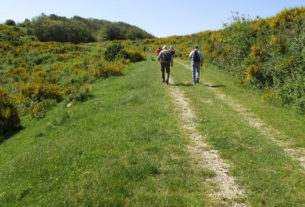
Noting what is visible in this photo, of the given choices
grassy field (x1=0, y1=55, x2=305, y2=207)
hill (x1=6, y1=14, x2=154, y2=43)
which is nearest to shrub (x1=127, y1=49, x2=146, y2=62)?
grassy field (x1=0, y1=55, x2=305, y2=207)

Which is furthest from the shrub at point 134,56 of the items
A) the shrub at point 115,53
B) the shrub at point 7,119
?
the shrub at point 7,119

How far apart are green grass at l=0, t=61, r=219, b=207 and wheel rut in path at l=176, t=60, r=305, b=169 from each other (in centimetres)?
235

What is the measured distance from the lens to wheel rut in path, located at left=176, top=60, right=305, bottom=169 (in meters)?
5.69

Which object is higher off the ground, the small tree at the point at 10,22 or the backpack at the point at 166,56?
the small tree at the point at 10,22

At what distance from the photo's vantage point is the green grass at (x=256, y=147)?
4.22 metres

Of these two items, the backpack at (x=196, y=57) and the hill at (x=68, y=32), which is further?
the hill at (x=68, y=32)

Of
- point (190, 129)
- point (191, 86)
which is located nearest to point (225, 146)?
point (190, 129)

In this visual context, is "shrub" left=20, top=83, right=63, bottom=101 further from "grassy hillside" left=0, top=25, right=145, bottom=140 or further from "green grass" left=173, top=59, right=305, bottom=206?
"green grass" left=173, top=59, right=305, bottom=206

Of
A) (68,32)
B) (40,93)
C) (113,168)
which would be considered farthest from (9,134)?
(68,32)

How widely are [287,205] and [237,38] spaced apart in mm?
14963

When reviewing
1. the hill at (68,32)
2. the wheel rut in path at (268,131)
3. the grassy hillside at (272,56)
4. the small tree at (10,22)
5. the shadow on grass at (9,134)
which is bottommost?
the shadow on grass at (9,134)

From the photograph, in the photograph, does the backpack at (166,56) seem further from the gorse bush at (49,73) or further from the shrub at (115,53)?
the shrub at (115,53)

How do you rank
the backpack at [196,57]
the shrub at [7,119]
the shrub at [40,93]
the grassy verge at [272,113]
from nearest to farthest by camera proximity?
1. the grassy verge at [272,113]
2. the shrub at [7,119]
3. the backpack at [196,57]
4. the shrub at [40,93]

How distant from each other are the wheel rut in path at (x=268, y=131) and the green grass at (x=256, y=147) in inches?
6.7
